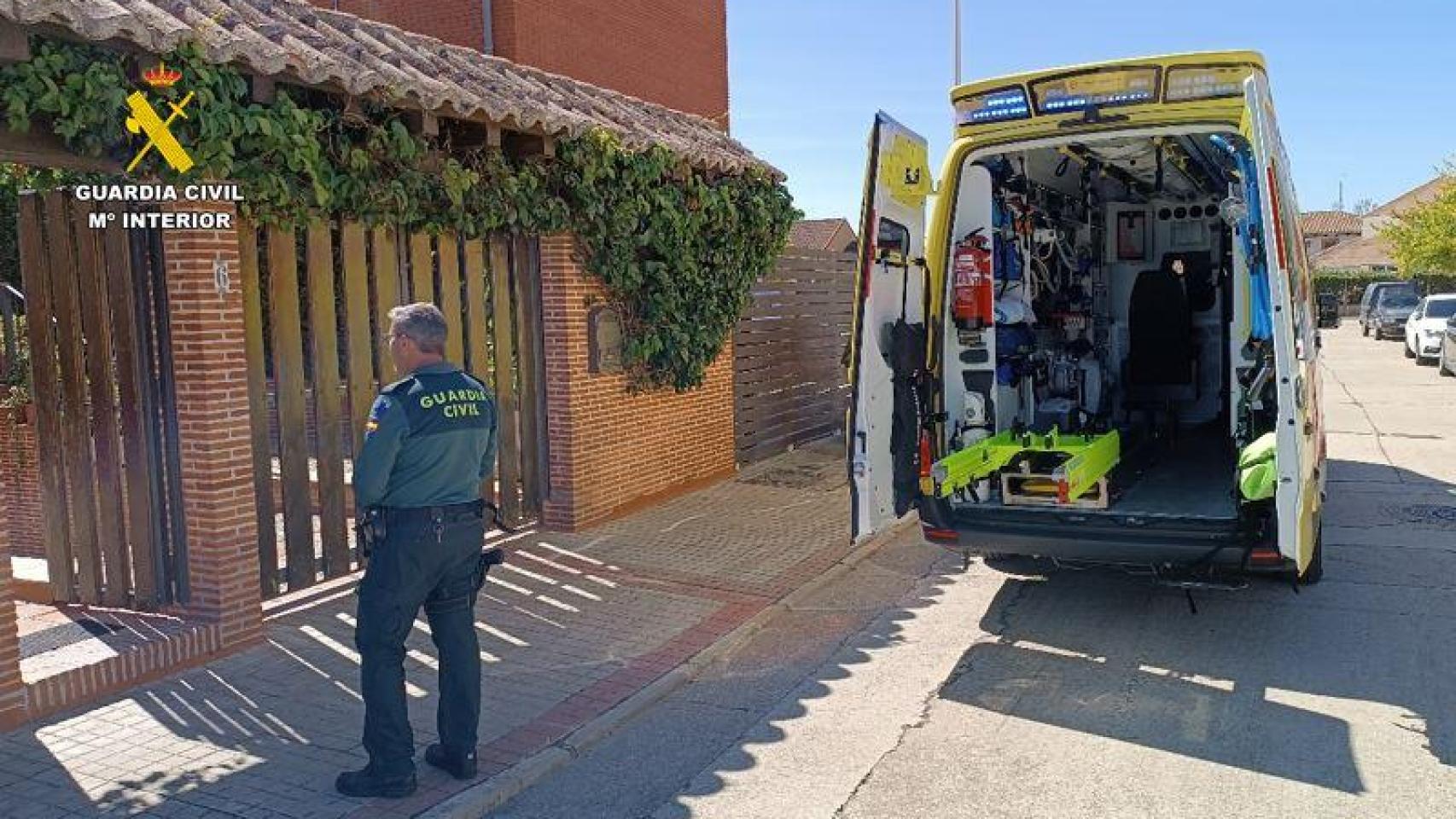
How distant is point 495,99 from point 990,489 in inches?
153

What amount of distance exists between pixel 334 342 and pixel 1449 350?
2069 centimetres

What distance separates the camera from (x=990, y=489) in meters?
6.55

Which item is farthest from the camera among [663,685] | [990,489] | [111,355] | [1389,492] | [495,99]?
[1389,492]

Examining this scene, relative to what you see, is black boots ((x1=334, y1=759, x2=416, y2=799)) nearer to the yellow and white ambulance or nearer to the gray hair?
the gray hair

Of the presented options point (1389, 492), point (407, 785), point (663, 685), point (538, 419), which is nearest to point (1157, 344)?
point (1389, 492)

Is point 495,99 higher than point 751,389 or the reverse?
higher

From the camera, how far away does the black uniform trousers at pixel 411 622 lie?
163 inches

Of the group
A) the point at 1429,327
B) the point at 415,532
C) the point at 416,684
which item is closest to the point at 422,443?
the point at 415,532

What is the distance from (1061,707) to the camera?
5078 millimetres

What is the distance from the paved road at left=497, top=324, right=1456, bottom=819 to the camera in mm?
4215

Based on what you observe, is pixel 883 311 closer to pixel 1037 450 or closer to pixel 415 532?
pixel 1037 450

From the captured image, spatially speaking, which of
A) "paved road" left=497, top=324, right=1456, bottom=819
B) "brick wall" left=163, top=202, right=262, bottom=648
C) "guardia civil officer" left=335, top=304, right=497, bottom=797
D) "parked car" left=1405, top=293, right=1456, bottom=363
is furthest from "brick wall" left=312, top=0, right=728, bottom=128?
"parked car" left=1405, top=293, right=1456, bottom=363

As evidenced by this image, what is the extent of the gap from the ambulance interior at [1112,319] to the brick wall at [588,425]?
3.15 meters

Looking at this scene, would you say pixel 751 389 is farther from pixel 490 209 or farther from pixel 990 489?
pixel 990 489
